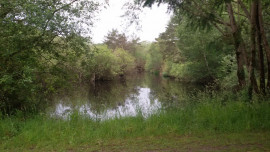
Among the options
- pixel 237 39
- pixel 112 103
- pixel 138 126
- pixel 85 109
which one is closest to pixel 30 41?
pixel 85 109

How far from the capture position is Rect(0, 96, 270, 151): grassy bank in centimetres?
488

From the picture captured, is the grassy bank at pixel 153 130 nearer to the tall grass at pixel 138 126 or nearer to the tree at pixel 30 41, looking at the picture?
the tall grass at pixel 138 126

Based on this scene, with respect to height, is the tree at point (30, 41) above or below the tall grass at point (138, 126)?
above

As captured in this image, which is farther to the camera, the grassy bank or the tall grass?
the tall grass

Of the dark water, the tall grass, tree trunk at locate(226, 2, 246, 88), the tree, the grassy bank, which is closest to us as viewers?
the grassy bank

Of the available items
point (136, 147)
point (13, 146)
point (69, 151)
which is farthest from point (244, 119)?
point (13, 146)

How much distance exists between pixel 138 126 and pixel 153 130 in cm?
52

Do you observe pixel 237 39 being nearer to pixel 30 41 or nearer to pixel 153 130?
pixel 153 130

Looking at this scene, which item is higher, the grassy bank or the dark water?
the dark water

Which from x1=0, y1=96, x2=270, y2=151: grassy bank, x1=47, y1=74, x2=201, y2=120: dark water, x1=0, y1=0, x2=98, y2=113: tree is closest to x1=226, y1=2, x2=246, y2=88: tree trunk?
x1=47, y1=74, x2=201, y2=120: dark water

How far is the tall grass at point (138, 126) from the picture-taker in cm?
539

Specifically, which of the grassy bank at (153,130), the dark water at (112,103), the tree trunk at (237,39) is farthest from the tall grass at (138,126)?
the tree trunk at (237,39)

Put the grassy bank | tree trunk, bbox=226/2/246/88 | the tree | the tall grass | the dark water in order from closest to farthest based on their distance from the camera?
the grassy bank, the tall grass, the tree, the dark water, tree trunk, bbox=226/2/246/88

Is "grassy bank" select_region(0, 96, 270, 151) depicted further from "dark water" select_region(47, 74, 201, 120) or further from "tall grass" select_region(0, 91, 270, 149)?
"dark water" select_region(47, 74, 201, 120)
